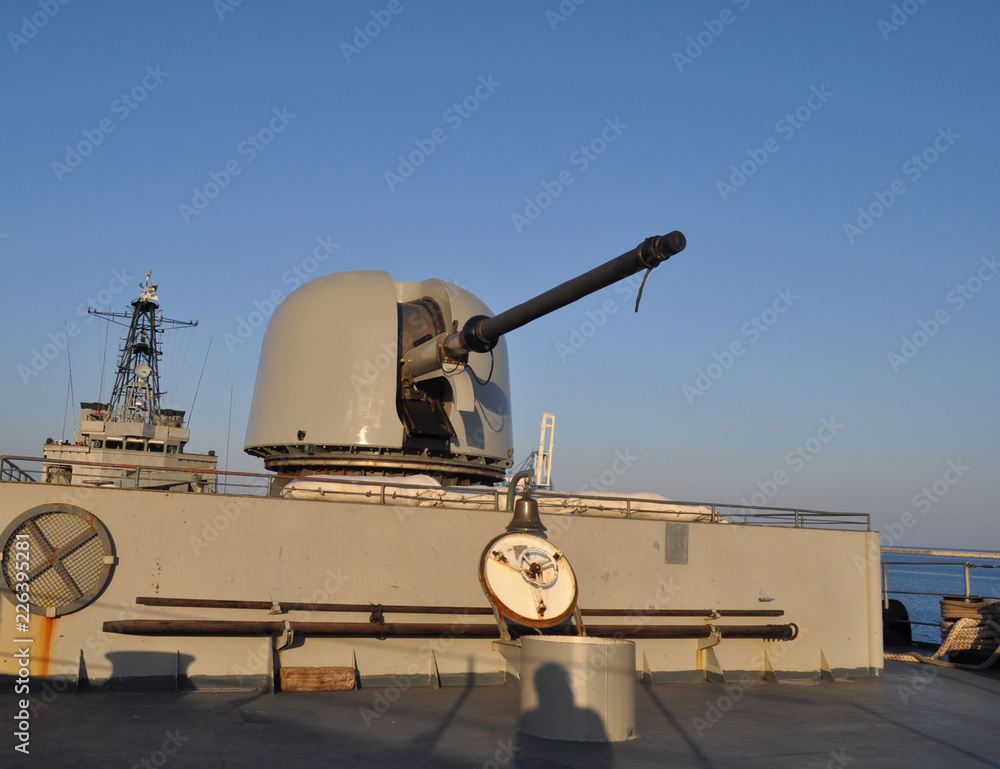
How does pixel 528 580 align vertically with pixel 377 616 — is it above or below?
above

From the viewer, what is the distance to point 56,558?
9.49 metres

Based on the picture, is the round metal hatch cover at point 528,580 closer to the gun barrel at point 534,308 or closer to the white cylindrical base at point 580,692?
the white cylindrical base at point 580,692

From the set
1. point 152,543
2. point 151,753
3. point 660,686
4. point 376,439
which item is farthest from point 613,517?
point 151,753

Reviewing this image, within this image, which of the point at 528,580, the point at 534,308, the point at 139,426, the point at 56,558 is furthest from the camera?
the point at 139,426

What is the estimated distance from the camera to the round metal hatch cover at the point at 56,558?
9.36m

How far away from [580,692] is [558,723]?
13.8 inches

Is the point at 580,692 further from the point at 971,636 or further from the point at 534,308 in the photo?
the point at 971,636

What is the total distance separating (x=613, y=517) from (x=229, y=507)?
5206 millimetres

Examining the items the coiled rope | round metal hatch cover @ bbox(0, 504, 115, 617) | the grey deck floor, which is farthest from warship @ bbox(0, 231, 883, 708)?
the coiled rope

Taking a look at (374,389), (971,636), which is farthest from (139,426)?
(971,636)

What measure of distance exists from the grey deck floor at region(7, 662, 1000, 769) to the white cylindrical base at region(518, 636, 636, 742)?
0.18 m

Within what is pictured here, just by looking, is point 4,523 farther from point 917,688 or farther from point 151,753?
point 917,688

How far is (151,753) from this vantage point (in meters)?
6.79

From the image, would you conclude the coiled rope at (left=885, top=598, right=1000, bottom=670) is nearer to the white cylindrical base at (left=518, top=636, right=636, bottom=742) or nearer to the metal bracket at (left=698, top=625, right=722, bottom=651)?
the metal bracket at (left=698, top=625, right=722, bottom=651)
